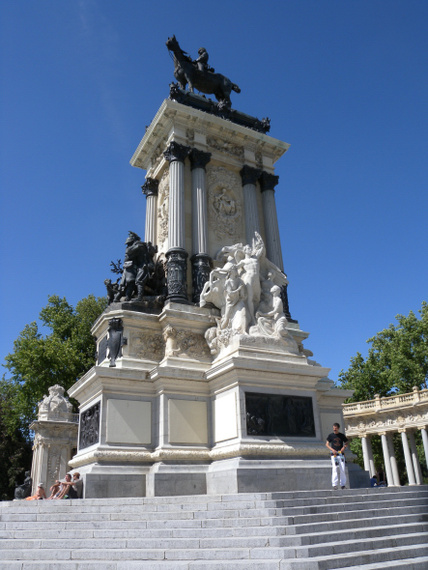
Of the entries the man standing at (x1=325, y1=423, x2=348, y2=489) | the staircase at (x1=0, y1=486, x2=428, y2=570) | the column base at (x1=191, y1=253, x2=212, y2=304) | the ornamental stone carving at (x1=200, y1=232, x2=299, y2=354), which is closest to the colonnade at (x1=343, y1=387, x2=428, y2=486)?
the ornamental stone carving at (x1=200, y1=232, x2=299, y2=354)

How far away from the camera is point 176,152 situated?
17.3m

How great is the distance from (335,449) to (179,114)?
40.7ft

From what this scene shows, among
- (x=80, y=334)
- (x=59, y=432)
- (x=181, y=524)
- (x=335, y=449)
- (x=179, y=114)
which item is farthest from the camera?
(x=80, y=334)

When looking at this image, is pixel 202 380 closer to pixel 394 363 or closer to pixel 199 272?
pixel 199 272

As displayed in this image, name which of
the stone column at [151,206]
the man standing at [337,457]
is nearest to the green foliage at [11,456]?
the stone column at [151,206]

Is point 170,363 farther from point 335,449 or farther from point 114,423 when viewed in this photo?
point 335,449

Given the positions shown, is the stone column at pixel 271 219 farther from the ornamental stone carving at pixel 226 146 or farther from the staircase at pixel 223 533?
the staircase at pixel 223 533

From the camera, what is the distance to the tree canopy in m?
38.2

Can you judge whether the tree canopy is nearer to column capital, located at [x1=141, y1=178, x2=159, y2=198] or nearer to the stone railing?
the stone railing

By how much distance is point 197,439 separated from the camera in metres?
13.0

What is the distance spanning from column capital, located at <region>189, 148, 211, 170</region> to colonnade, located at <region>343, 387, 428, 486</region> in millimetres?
21914

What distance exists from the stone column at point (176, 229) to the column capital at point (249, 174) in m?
2.42

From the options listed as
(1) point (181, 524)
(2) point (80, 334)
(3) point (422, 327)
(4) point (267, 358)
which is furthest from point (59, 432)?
(3) point (422, 327)

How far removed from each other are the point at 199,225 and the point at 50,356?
1927 centimetres
